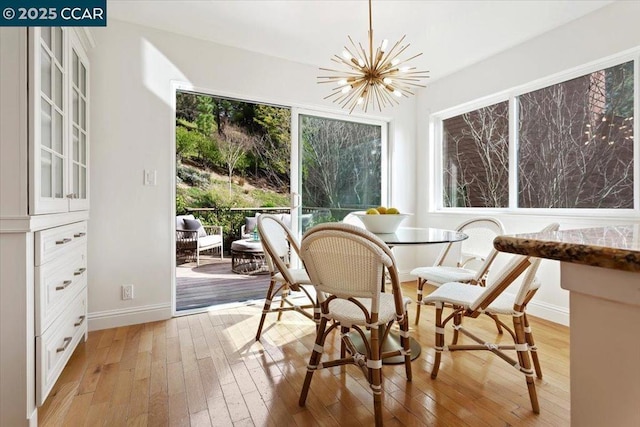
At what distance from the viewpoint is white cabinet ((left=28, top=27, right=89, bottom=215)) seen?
1380 mm

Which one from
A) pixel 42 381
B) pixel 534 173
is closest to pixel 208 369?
pixel 42 381

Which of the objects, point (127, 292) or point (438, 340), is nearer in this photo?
point (438, 340)

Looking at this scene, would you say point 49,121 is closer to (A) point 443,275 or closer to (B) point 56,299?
(B) point 56,299

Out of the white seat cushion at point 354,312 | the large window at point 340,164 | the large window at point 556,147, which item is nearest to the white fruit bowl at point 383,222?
the white seat cushion at point 354,312

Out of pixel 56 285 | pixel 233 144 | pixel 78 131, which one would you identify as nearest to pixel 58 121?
pixel 78 131

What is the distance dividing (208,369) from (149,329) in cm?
91

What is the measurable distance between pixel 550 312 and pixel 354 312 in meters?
2.19

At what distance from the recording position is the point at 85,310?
2270mm

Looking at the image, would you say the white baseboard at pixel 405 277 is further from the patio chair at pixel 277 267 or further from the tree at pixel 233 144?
the tree at pixel 233 144

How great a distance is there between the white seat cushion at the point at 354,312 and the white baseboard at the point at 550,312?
1.92m

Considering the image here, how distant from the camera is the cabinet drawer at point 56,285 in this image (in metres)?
1.43

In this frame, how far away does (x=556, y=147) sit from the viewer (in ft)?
9.23

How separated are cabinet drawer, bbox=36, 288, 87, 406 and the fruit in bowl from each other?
1.88 metres

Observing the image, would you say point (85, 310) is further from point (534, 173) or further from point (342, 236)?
point (534, 173)
